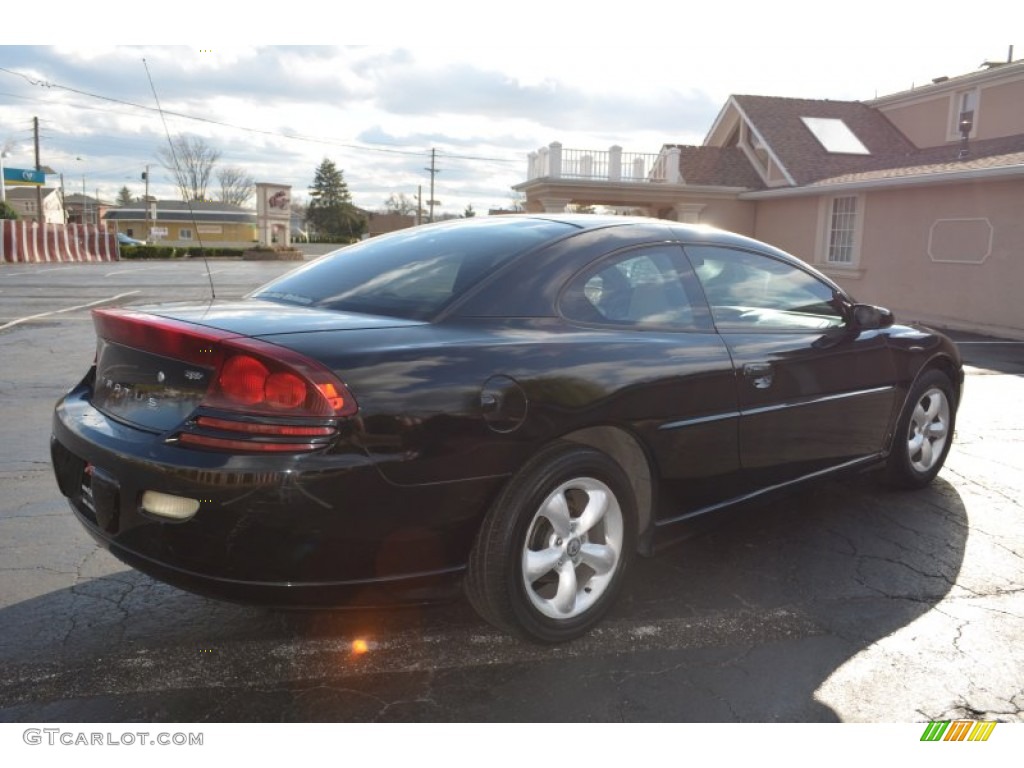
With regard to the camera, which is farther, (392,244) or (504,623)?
(392,244)

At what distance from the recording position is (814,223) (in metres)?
20.0

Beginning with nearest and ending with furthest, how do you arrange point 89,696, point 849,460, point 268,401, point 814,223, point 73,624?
1. point 268,401
2. point 89,696
3. point 73,624
4. point 849,460
5. point 814,223

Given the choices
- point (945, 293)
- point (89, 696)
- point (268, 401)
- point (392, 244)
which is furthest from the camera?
point (945, 293)

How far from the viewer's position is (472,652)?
2.96m

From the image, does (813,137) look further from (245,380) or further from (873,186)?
(245,380)

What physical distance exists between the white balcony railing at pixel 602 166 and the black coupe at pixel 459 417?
18476 mm

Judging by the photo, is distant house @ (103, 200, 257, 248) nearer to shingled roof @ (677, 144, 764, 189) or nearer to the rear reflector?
shingled roof @ (677, 144, 764, 189)

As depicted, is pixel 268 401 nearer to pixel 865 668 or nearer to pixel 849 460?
pixel 865 668

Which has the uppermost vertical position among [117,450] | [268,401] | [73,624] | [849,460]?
[268,401]

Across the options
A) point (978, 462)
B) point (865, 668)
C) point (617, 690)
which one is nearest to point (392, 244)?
point (617, 690)

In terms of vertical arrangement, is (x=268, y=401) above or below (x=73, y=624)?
above

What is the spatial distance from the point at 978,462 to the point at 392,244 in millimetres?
4164

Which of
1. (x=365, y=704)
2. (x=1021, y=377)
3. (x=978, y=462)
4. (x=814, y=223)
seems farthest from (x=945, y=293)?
(x=365, y=704)

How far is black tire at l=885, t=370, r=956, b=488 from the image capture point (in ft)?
15.1
